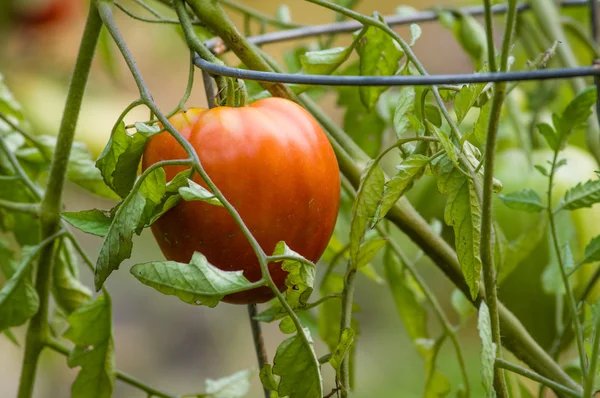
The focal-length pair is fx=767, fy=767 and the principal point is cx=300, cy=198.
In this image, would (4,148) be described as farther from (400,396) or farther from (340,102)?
(400,396)

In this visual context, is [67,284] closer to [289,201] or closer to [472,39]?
[289,201]

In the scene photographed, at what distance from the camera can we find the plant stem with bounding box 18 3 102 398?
0.44 metres

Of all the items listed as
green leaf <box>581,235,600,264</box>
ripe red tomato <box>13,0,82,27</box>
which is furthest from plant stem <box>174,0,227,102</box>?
ripe red tomato <box>13,0,82,27</box>

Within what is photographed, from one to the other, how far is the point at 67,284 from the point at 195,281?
0.82ft

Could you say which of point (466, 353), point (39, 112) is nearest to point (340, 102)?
point (39, 112)

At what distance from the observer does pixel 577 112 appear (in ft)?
1.25

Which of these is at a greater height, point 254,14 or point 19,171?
point 254,14

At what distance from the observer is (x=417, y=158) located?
35cm

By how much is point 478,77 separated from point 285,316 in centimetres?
16

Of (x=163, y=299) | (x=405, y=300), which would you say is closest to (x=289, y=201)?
(x=405, y=300)

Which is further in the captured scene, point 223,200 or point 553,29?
point 553,29

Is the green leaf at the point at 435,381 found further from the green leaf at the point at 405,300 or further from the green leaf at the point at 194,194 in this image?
the green leaf at the point at 194,194

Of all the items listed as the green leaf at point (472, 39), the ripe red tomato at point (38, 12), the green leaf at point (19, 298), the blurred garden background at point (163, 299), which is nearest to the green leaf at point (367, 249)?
the green leaf at point (19, 298)

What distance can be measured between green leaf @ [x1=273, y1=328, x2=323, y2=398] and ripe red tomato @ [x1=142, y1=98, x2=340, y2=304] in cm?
4
